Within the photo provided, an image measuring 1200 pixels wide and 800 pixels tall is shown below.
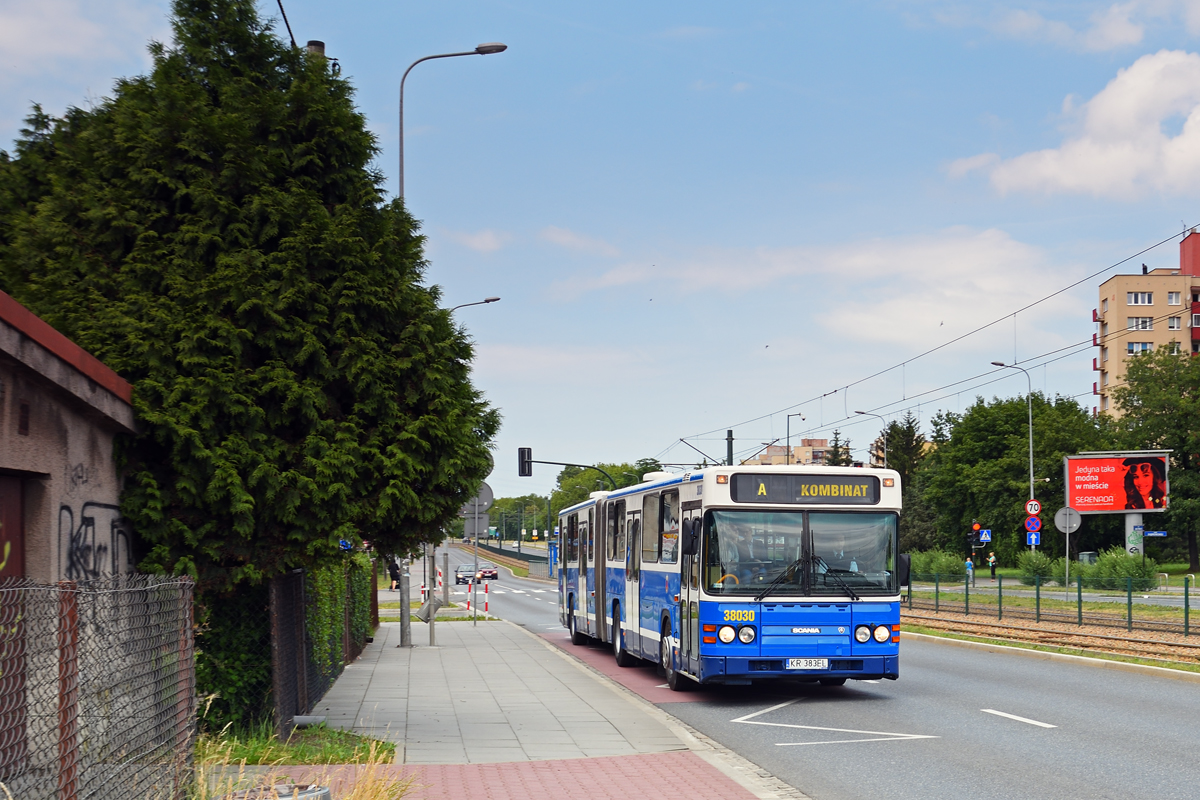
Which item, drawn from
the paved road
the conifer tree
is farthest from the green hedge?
the paved road

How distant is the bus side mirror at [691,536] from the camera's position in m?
15.7

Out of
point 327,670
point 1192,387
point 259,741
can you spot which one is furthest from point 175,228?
point 1192,387

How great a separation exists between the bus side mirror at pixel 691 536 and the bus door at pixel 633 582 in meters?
3.38

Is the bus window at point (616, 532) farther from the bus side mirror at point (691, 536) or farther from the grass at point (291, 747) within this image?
the grass at point (291, 747)

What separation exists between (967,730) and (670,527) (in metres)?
5.41

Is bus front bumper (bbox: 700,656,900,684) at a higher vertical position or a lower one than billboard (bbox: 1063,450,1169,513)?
lower

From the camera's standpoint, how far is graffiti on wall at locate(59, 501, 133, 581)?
29.3 ft

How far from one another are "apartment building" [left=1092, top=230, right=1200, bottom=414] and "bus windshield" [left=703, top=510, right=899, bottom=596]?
9685cm

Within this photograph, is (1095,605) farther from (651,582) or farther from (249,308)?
(249,308)

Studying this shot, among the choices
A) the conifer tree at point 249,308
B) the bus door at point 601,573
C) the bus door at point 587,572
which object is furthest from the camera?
the bus door at point 587,572

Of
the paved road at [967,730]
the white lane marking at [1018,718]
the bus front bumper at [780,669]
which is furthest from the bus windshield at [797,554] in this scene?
the white lane marking at [1018,718]

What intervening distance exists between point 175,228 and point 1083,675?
1438 centimetres

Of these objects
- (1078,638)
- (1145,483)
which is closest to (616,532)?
(1078,638)

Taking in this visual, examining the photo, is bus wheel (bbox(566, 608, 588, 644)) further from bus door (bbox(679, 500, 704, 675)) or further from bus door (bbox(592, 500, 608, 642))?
bus door (bbox(679, 500, 704, 675))
